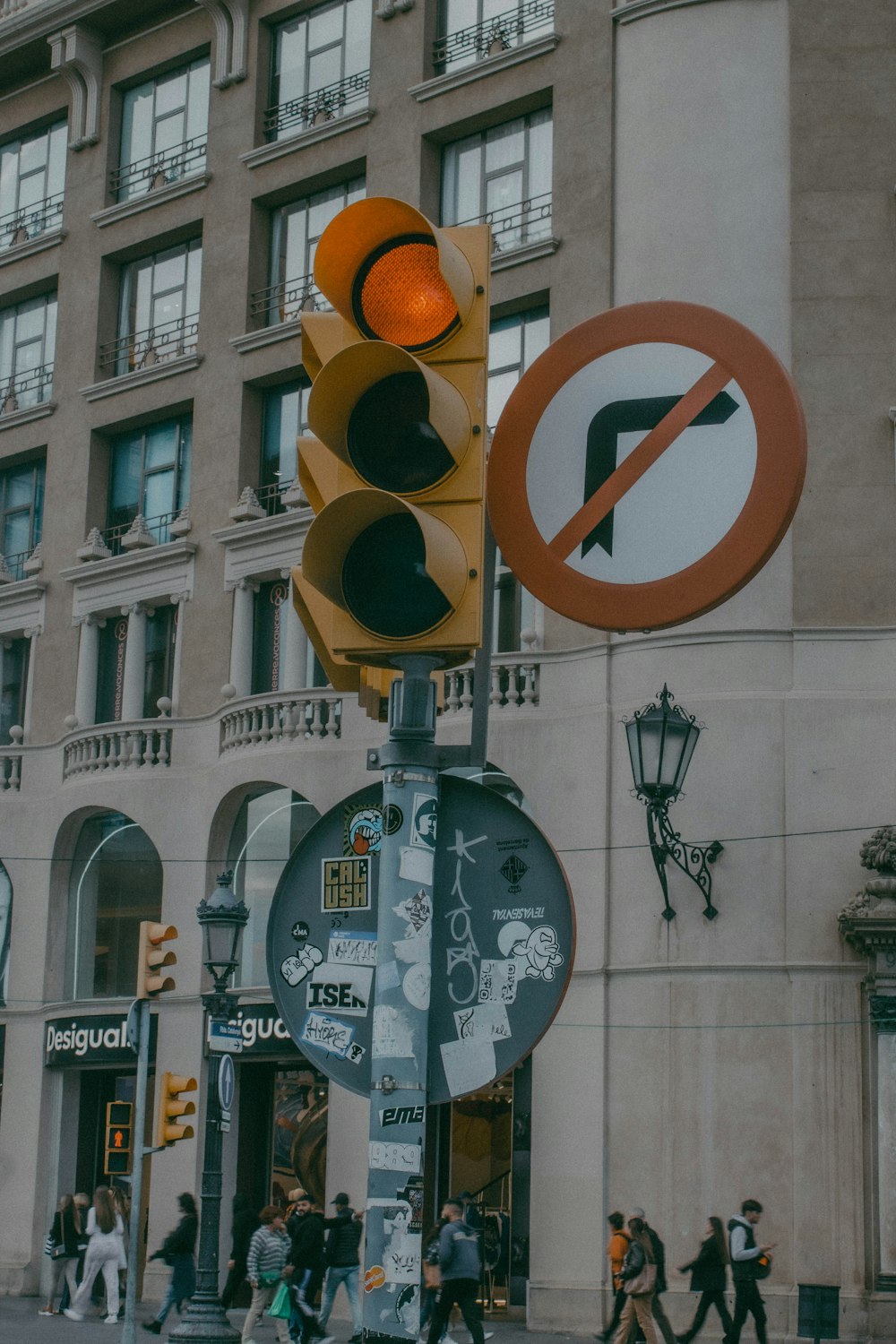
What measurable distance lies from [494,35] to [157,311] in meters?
7.69

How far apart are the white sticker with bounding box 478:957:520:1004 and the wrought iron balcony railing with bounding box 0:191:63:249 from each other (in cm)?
3178

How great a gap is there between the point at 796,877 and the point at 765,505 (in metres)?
19.3

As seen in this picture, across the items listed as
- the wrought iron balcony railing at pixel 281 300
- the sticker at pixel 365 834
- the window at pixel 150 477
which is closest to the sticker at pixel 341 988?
the sticker at pixel 365 834

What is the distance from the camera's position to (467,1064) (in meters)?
4.51

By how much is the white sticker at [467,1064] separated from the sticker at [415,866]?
39 centimetres

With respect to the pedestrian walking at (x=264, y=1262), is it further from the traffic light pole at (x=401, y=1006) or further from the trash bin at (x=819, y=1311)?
the traffic light pole at (x=401, y=1006)

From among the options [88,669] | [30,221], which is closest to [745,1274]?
[88,669]

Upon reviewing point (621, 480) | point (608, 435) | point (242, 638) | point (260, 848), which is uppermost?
point (242, 638)

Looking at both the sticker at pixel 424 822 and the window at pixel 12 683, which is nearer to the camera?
the sticker at pixel 424 822

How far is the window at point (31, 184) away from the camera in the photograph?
3488 cm

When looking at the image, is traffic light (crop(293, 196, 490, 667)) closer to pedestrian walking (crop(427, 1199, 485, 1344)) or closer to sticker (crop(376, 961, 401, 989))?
sticker (crop(376, 961, 401, 989))

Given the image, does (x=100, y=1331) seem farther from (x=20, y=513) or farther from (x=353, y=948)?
(x=353, y=948)

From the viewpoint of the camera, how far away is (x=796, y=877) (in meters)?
23.5

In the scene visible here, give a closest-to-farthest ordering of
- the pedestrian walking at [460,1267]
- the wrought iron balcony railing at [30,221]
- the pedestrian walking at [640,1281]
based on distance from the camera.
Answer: the pedestrian walking at [460,1267] → the pedestrian walking at [640,1281] → the wrought iron balcony railing at [30,221]
